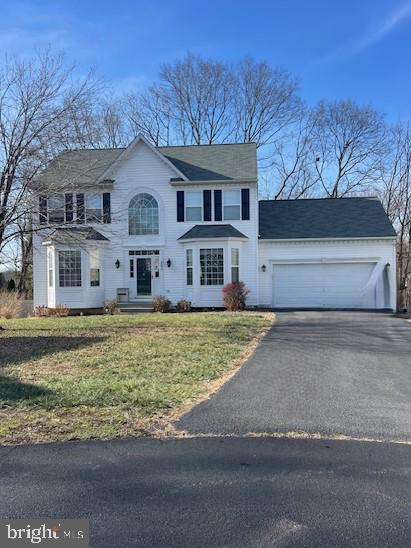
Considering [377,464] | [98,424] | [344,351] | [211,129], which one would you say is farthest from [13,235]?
[211,129]

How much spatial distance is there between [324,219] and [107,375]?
1914 cm

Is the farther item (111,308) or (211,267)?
(211,267)

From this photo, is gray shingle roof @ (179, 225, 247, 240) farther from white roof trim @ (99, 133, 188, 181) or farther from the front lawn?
the front lawn

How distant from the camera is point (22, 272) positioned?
35625 mm

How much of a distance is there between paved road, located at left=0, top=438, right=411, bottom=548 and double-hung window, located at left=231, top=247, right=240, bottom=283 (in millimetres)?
18317

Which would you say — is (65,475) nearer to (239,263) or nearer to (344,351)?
(344,351)

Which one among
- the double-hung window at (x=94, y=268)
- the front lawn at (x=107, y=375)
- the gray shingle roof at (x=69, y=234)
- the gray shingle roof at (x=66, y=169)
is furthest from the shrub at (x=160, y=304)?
the front lawn at (x=107, y=375)

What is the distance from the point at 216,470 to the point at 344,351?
7.21 metres

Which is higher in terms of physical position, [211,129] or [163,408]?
[211,129]

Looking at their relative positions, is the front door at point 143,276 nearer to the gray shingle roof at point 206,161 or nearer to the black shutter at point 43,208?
the gray shingle roof at point 206,161

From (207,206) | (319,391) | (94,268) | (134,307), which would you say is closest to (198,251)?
(207,206)

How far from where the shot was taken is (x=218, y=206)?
78.3 feet

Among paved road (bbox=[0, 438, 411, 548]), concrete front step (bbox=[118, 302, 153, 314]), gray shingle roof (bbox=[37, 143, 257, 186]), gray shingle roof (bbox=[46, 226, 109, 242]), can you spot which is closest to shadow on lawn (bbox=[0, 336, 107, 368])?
gray shingle roof (bbox=[46, 226, 109, 242])

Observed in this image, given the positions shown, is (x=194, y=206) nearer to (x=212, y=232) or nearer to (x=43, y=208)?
(x=212, y=232)
